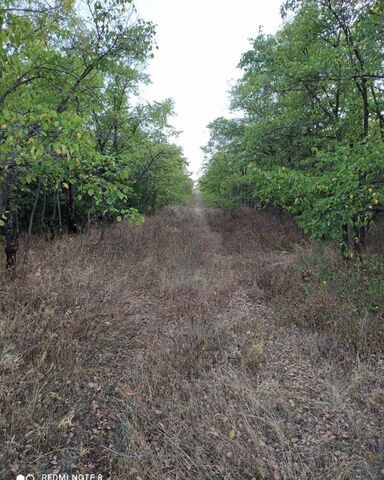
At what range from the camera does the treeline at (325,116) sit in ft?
12.9

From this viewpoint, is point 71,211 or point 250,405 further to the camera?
point 71,211

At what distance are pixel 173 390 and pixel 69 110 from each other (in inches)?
211

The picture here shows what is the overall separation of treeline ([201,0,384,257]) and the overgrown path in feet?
7.57

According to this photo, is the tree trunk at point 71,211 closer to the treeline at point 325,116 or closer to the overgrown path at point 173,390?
the overgrown path at point 173,390

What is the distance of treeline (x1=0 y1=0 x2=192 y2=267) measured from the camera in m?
2.70

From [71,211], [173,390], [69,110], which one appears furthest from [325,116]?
[71,211]

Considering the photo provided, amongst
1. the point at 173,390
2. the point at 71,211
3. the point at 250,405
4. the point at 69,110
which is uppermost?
the point at 69,110

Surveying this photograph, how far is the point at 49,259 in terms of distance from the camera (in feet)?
19.5

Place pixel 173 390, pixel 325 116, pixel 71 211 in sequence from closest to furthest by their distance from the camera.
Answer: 1. pixel 173 390
2. pixel 325 116
3. pixel 71 211

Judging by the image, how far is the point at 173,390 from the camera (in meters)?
2.96

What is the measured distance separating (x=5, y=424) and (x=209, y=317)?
325 centimetres

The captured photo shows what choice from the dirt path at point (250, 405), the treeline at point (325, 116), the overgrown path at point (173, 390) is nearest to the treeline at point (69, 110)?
the overgrown path at point (173, 390)

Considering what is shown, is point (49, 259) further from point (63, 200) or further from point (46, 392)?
point (63, 200)

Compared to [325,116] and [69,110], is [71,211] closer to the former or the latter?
[69,110]
